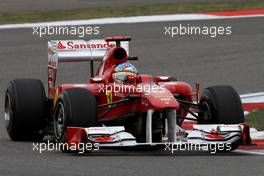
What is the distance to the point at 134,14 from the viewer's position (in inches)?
1177

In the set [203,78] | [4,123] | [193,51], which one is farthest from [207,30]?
[4,123]

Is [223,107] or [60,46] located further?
[60,46]

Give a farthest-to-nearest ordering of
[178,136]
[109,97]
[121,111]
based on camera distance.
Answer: [109,97], [121,111], [178,136]

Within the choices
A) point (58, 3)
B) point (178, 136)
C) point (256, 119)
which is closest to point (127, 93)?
point (178, 136)

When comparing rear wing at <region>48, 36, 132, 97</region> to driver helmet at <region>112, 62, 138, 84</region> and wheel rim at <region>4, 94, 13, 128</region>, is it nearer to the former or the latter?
wheel rim at <region>4, 94, 13, 128</region>

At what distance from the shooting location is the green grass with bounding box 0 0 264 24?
29.4 m

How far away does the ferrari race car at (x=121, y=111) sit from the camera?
1330cm

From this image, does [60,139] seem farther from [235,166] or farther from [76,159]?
[235,166]

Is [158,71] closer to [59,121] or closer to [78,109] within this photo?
[59,121]

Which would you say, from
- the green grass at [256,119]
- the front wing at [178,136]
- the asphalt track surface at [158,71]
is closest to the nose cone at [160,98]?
the front wing at [178,136]

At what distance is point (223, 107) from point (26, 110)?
256 centimetres

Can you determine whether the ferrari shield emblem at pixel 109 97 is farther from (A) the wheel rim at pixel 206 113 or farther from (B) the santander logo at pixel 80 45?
(B) the santander logo at pixel 80 45

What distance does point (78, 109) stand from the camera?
13312 millimetres

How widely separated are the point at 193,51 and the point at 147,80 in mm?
10460
